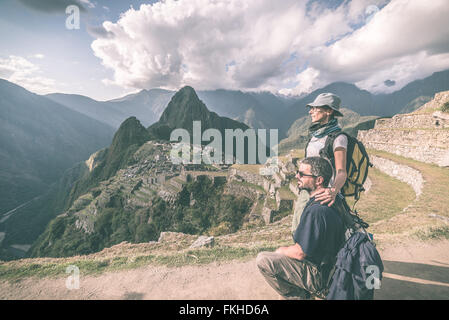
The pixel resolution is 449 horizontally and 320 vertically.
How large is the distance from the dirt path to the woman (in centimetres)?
237

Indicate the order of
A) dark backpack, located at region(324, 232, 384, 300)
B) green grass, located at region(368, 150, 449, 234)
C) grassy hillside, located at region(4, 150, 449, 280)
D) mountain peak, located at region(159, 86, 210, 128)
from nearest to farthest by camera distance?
1. dark backpack, located at region(324, 232, 384, 300)
2. grassy hillside, located at region(4, 150, 449, 280)
3. green grass, located at region(368, 150, 449, 234)
4. mountain peak, located at region(159, 86, 210, 128)

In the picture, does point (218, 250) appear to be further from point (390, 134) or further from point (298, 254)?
point (390, 134)

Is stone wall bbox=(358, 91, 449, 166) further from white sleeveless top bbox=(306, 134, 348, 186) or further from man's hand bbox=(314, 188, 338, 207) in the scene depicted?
man's hand bbox=(314, 188, 338, 207)

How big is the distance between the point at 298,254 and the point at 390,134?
2642cm

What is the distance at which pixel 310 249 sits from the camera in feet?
8.57

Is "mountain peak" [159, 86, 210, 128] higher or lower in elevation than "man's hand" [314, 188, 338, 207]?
higher

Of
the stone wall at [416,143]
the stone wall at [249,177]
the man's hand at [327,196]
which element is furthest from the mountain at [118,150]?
the man's hand at [327,196]

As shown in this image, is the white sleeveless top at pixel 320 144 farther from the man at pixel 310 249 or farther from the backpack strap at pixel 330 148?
the man at pixel 310 249

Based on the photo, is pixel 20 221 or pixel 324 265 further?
pixel 20 221

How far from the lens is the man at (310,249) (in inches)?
102

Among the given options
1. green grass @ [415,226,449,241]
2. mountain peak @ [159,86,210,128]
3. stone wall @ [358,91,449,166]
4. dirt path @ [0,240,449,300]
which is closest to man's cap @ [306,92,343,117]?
dirt path @ [0,240,449,300]

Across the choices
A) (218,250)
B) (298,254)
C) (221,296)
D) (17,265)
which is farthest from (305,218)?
(17,265)

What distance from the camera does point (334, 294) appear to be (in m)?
2.56

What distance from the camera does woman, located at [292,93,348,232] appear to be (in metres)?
2.86
